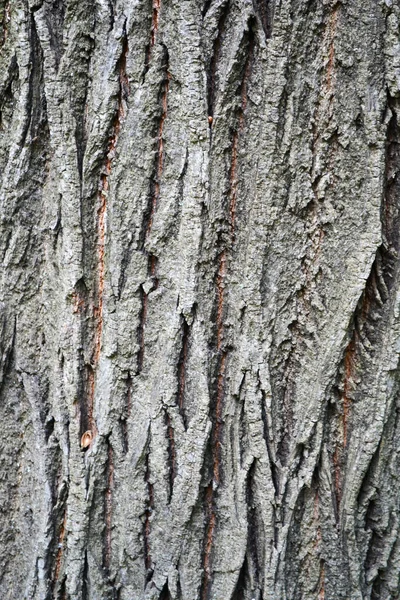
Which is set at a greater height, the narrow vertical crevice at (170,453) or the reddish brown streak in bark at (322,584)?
the narrow vertical crevice at (170,453)

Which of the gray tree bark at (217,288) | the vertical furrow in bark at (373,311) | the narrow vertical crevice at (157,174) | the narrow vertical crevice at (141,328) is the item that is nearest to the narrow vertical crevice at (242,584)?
the gray tree bark at (217,288)

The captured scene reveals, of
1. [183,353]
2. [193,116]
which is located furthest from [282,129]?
[183,353]

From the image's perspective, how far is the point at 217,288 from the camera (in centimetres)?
125

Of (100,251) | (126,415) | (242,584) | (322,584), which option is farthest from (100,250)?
(322,584)

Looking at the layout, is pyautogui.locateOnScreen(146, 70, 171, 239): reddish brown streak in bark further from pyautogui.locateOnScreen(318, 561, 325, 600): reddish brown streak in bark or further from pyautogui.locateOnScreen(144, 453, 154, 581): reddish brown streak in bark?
pyautogui.locateOnScreen(318, 561, 325, 600): reddish brown streak in bark

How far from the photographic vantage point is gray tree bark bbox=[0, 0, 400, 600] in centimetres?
120

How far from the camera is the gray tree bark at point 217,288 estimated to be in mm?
1201

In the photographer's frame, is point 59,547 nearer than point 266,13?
No

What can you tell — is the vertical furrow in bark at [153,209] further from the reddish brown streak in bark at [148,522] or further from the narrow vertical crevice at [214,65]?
the reddish brown streak in bark at [148,522]

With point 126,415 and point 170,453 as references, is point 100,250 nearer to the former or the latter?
point 126,415

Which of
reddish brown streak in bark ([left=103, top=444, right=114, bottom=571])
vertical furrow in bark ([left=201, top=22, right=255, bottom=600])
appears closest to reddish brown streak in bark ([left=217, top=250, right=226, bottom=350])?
vertical furrow in bark ([left=201, top=22, right=255, bottom=600])

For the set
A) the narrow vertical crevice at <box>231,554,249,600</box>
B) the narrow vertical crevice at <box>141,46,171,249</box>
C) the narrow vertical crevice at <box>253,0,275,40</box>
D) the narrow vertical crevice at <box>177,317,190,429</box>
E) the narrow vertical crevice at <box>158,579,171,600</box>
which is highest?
the narrow vertical crevice at <box>253,0,275,40</box>

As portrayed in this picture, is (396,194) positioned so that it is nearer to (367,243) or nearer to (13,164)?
(367,243)

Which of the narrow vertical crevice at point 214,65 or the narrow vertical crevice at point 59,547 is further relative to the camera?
the narrow vertical crevice at point 59,547
